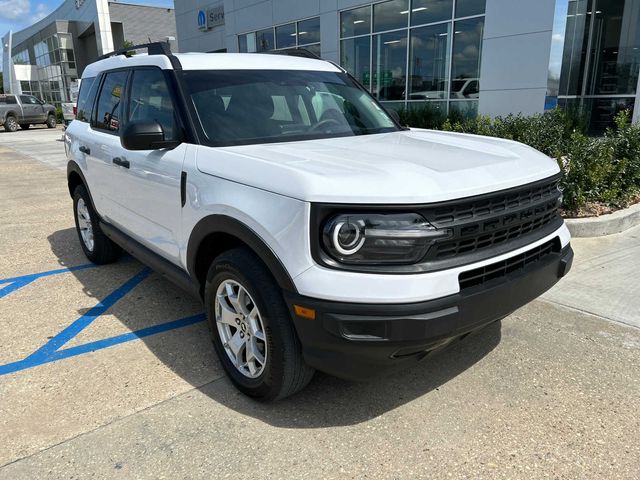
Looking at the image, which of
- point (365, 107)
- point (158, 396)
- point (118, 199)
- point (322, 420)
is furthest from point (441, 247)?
point (118, 199)

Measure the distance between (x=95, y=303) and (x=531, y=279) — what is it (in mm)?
3462

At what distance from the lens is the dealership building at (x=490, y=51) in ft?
35.1

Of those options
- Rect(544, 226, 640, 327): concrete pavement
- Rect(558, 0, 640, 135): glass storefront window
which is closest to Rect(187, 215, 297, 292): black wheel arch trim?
Rect(544, 226, 640, 327): concrete pavement

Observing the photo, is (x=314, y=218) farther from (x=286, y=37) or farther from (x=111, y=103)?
(x=286, y=37)

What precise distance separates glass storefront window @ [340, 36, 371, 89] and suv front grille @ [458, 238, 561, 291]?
43.0ft

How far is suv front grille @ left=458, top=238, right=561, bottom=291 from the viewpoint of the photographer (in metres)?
2.42

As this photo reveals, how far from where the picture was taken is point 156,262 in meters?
3.73

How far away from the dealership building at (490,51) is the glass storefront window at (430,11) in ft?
0.08

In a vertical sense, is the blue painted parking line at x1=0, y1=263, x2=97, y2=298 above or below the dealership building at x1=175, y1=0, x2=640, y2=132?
below

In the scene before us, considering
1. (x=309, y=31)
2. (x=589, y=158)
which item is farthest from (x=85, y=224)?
(x=309, y=31)

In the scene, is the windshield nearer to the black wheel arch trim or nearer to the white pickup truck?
the black wheel arch trim

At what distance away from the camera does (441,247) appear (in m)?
2.36

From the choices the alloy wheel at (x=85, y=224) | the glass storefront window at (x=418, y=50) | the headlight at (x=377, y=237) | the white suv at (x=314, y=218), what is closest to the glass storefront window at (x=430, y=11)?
the glass storefront window at (x=418, y=50)

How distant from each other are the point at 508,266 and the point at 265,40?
17.8 m
